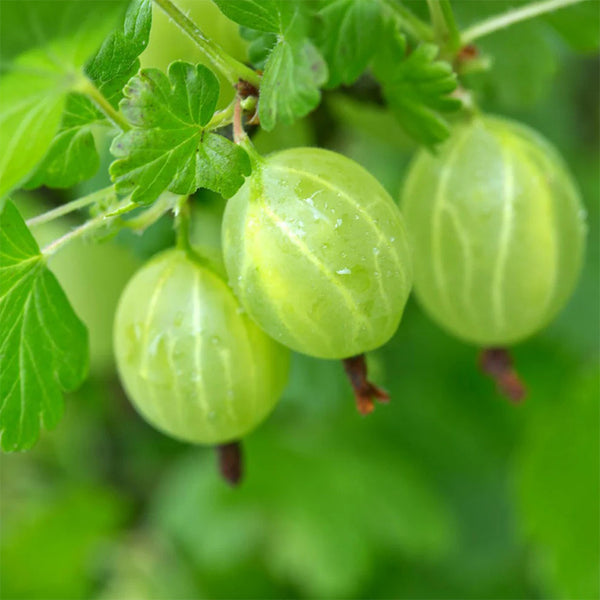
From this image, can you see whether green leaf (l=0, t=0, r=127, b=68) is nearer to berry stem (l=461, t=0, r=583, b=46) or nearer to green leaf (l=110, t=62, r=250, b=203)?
green leaf (l=110, t=62, r=250, b=203)

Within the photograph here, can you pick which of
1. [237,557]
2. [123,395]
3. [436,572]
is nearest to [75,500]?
[123,395]

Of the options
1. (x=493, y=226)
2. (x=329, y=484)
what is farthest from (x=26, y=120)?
(x=329, y=484)

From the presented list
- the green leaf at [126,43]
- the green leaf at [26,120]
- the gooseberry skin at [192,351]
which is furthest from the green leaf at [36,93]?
the gooseberry skin at [192,351]

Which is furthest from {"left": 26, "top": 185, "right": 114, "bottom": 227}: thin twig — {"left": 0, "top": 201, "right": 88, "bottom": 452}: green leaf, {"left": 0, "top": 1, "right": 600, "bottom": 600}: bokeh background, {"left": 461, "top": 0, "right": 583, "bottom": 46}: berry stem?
{"left": 0, "top": 1, "right": 600, "bottom": 600}: bokeh background

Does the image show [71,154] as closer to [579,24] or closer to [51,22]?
[51,22]

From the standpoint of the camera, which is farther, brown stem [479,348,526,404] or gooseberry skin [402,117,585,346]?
brown stem [479,348,526,404]
